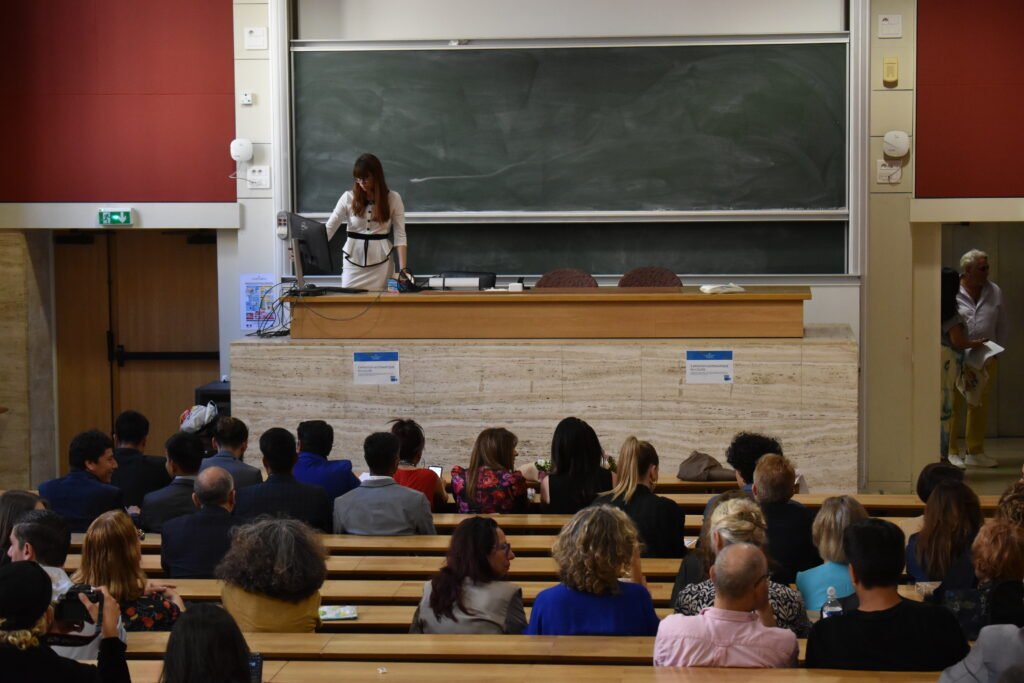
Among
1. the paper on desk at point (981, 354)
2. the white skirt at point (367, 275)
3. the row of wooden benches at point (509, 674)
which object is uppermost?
the white skirt at point (367, 275)

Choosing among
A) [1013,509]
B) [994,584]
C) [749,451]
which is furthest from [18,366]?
[994,584]

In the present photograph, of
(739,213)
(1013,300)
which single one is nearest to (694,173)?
(739,213)

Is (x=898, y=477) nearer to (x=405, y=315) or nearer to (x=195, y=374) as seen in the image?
(x=405, y=315)

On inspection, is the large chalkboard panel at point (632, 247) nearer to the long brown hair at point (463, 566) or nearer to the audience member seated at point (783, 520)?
the audience member seated at point (783, 520)

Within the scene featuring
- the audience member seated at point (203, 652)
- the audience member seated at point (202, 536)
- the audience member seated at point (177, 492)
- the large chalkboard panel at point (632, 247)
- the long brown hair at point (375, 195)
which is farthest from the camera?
the large chalkboard panel at point (632, 247)

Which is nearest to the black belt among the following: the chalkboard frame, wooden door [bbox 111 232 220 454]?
the chalkboard frame

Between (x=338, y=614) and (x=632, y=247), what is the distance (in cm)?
638

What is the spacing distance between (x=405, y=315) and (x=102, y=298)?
4.38 meters

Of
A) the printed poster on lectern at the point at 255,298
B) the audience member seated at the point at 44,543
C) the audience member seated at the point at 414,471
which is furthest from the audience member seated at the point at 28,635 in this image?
the printed poster on lectern at the point at 255,298

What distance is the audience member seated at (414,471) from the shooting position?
6.12 metres

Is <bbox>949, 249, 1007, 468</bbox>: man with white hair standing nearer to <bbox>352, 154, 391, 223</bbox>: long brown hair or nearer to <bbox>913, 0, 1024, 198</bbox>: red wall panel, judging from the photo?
<bbox>913, 0, 1024, 198</bbox>: red wall panel

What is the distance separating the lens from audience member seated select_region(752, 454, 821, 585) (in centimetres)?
482

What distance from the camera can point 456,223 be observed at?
10.4m

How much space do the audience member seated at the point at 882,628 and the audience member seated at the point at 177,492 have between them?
3.07 meters
